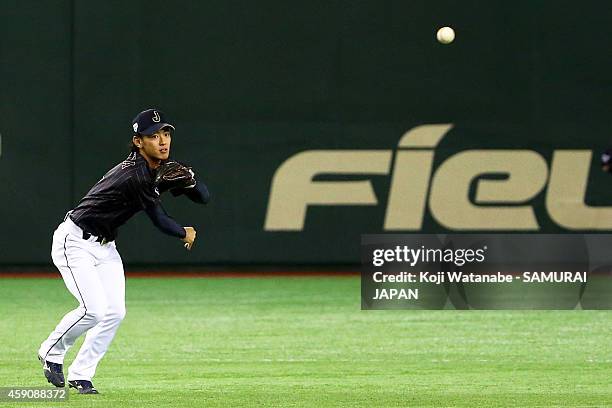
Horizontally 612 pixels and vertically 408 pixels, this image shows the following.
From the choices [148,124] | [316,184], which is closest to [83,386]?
[148,124]

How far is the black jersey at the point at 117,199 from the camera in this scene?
890cm

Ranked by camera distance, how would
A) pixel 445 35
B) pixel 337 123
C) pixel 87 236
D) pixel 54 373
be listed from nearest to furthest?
pixel 87 236 < pixel 54 373 < pixel 445 35 < pixel 337 123

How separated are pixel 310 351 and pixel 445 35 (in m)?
7.17

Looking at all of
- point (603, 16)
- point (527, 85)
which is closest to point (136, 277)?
point (527, 85)

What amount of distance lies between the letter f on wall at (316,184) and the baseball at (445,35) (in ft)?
5.11

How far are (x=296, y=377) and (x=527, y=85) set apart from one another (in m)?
9.05

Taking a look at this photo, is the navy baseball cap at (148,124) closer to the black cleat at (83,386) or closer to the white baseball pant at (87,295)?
the white baseball pant at (87,295)

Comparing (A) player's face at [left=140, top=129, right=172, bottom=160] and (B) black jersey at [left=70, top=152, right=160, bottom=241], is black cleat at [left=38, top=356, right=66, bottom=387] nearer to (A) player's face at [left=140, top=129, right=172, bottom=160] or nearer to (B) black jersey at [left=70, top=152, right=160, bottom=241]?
(B) black jersey at [left=70, top=152, right=160, bottom=241]

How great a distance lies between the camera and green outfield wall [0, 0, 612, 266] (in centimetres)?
1811

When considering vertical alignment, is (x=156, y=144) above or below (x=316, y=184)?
above

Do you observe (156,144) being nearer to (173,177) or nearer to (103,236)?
(173,177)

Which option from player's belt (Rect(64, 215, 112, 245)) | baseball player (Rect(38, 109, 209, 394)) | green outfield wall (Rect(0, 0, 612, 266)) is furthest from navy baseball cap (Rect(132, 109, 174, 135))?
green outfield wall (Rect(0, 0, 612, 266))

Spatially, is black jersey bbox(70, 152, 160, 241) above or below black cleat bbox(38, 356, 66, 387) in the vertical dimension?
above

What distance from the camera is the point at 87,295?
895 centimetres
